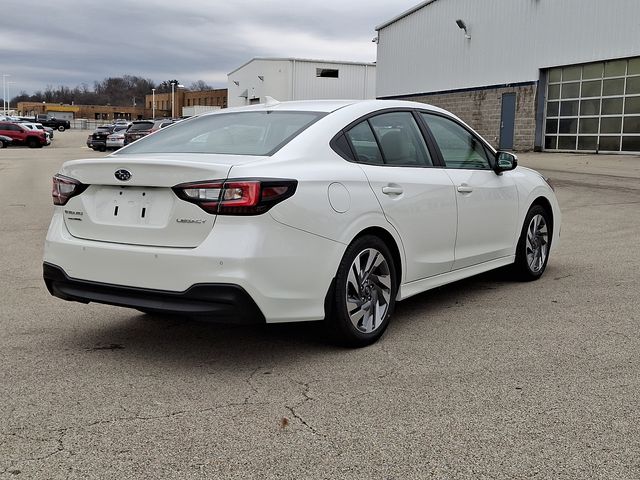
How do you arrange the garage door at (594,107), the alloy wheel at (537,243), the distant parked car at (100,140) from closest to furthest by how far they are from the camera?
the alloy wheel at (537,243) < the garage door at (594,107) < the distant parked car at (100,140)

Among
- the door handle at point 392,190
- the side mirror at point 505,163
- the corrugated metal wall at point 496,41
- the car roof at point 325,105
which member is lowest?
the door handle at point 392,190

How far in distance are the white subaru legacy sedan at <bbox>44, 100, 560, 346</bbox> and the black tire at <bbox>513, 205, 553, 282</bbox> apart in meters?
1.11

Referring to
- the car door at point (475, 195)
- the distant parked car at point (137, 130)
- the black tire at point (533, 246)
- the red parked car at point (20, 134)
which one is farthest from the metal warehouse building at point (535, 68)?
the red parked car at point (20, 134)

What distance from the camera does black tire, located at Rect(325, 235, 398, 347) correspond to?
4379 mm

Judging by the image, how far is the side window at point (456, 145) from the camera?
18.5 feet

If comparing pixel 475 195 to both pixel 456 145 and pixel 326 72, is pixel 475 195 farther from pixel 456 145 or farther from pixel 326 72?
pixel 326 72

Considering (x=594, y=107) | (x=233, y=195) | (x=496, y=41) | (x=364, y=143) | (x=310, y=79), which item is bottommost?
(x=233, y=195)

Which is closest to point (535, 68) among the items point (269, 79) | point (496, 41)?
point (496, 41)

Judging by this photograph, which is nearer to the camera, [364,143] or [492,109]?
[364,143]

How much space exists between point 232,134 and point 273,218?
1.09 m

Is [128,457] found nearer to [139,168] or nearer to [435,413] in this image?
[435,413]

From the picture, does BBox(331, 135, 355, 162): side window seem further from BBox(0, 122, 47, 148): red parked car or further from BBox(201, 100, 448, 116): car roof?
BBox(0, 122, 47, 148): red parked car

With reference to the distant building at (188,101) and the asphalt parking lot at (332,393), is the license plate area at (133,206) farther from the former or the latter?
the distant building at (188,101)

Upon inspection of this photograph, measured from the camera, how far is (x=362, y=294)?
460 centimetres
